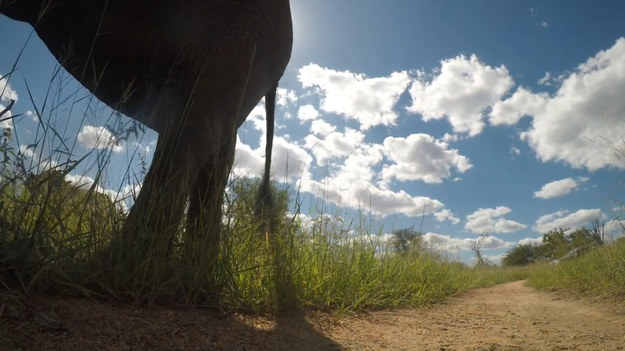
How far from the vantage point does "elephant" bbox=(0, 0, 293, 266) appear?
2291 millimetres

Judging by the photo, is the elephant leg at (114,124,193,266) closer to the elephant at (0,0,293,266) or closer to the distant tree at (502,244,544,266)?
the elephant at (0,0,293,266)

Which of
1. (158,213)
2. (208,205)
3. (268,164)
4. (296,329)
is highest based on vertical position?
(268,164)

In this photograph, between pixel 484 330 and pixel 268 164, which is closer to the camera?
pixel 484 330

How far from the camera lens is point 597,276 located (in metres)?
5.52

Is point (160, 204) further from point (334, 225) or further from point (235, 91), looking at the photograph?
point (334, 225)

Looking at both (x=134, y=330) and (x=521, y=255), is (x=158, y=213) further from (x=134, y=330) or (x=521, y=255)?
(x=521, y=255)

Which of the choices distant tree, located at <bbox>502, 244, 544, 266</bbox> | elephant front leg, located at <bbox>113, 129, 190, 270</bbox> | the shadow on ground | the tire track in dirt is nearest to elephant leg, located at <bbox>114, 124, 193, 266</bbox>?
elephant front leg, located at <bbox>113, 129, 190, 270</bbox>

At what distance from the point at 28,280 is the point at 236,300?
41.4 inches

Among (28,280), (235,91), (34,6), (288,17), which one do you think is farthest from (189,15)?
(28,280)

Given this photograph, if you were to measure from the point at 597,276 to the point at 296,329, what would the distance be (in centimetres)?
479

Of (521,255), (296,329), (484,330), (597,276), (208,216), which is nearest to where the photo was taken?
(296,329)

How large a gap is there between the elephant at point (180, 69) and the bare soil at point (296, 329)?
50 centimetres

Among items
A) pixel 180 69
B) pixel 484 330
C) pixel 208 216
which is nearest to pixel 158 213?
pixel 208 216

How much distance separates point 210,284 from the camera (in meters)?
2.31
